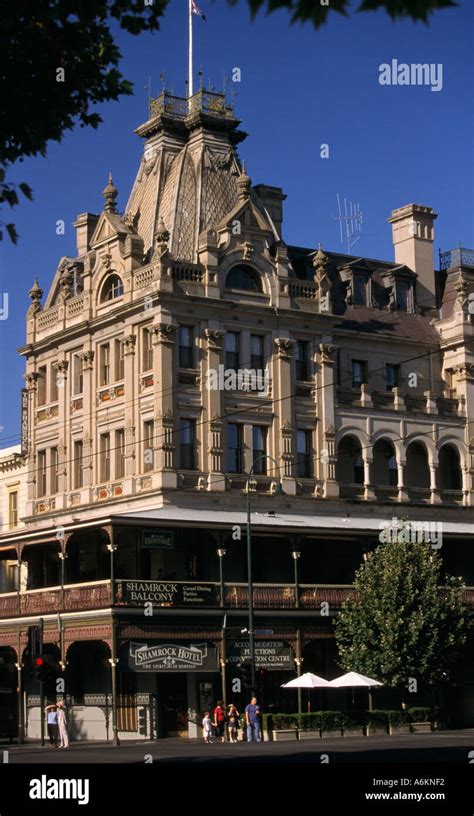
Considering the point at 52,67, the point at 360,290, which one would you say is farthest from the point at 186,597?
the point at 52,67

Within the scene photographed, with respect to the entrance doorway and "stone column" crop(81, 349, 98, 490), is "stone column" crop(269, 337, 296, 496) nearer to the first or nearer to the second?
"stone column" crop(81, 349, 98, 490)

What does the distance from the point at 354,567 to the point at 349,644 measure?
7.55m

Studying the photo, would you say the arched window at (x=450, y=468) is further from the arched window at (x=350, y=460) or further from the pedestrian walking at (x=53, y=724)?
the pedestrian walking at (x=53, y=724)

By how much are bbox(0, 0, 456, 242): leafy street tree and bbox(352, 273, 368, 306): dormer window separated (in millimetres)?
61803

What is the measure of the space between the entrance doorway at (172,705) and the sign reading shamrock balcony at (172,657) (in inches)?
116

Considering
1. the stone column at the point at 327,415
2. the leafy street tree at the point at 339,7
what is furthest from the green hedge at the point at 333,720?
the leafy street tree at the point at 339,7

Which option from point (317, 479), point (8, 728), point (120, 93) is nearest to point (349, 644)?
point (317, 479)

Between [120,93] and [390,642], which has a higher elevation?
[120,93]

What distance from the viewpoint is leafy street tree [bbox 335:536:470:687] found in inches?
2291

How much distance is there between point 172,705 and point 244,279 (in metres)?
22.2

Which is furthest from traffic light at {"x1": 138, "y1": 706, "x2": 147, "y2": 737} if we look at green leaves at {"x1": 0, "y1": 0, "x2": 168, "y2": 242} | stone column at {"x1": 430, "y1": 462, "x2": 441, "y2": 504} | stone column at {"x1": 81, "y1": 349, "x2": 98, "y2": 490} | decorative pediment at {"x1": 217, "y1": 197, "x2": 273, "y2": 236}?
green leaves at {"x1": 0, "y1": 0, "x2": 168, "y2": 242}

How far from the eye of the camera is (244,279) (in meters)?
69.4

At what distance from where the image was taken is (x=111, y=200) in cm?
7131

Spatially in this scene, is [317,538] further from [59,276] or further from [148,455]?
[59,276]
